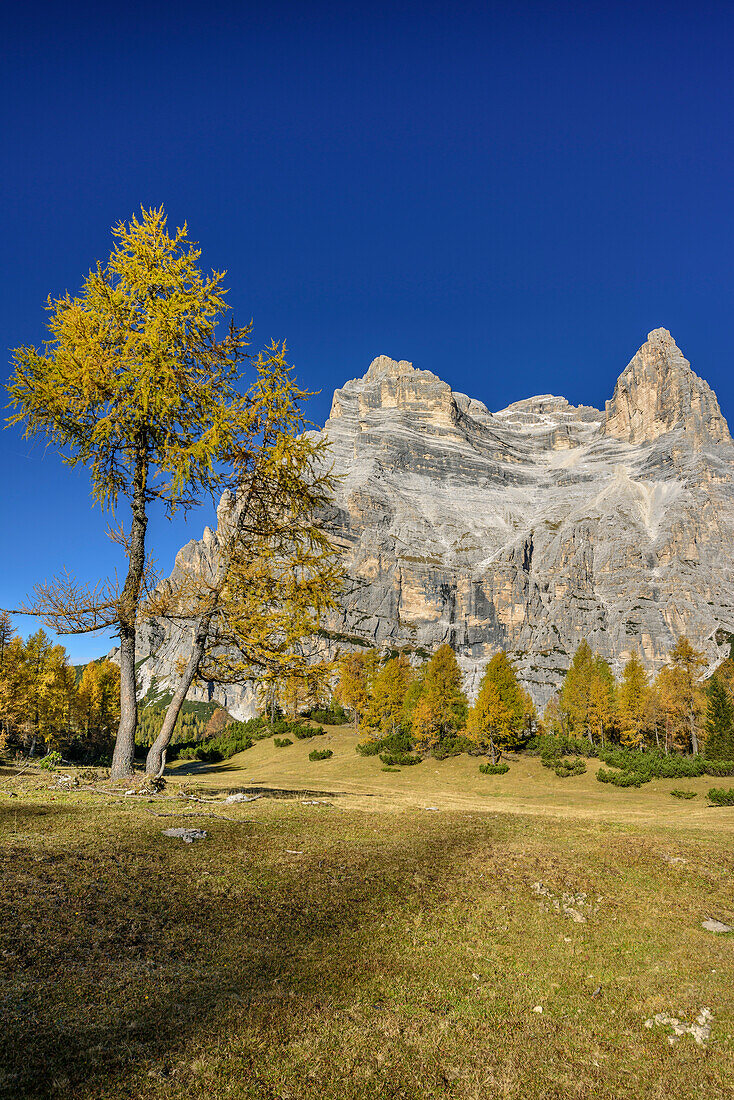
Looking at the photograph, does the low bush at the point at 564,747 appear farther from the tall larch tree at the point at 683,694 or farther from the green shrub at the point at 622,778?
the tall larch tree at the point at 683,694

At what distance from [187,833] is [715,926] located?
8211mm

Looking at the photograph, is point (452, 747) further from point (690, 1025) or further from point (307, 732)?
point (690, 1025)

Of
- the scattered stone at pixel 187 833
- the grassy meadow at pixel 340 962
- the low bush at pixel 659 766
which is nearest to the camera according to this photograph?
the grassy meadow at pixel 340 962

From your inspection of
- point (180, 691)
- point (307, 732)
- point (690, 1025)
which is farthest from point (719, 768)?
point (307, 732)

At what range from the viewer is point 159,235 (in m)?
13.5

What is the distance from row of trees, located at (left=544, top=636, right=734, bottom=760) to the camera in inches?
2239

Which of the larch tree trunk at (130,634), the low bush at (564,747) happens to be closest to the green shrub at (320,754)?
the low bush at (564,747)

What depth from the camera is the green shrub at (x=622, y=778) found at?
3900cm

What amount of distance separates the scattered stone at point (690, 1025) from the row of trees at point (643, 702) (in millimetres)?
53916

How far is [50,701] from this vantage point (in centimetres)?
4828

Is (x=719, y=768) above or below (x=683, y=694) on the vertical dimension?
below

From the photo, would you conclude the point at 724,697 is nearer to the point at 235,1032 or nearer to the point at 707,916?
the point at 707,916

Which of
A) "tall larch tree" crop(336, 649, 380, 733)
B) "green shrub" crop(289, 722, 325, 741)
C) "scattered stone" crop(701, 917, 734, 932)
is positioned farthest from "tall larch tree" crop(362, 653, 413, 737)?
"scattered stone" crop(701, 917, 734, 932)

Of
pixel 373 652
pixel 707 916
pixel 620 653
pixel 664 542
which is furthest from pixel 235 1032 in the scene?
pixel 664 542
